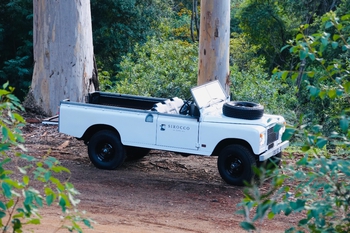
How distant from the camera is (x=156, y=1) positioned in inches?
1027

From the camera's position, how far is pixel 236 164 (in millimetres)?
9617

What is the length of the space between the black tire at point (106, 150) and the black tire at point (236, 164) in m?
1.92

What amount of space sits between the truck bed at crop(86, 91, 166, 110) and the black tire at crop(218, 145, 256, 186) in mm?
2177

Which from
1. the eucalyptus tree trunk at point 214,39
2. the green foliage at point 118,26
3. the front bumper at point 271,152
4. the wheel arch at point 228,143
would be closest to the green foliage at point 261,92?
the eucalyptus tree trunk at point 214,39

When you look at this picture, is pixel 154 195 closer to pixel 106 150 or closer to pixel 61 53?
pixel 106 150

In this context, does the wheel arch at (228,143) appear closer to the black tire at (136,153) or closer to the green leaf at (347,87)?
the black tire at (136,153)

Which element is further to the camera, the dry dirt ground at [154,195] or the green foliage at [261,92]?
the green foliage at [261,92]

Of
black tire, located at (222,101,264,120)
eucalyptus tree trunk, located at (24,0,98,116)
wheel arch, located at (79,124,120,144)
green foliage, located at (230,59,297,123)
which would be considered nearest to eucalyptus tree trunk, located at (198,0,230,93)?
green foliage, located at (230,59,297,123)

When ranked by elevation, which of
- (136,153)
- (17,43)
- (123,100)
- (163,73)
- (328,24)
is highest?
(328,24)

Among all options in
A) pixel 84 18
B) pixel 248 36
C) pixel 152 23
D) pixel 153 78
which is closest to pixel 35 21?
pixel 84 18

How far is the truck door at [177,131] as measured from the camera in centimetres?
966

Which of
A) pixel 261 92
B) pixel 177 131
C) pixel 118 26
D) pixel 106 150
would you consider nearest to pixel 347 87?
pixel 177 131

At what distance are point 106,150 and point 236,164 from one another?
8.23 feet

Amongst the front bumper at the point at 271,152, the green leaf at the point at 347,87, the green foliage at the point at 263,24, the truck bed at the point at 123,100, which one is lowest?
the front bumper at the point at 271,152
